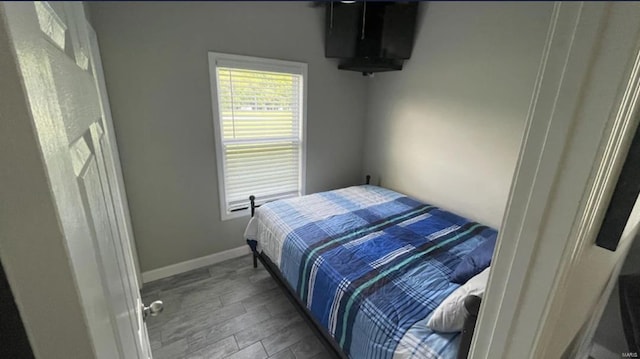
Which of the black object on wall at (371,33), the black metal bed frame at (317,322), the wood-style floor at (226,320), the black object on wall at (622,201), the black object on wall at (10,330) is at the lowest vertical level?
the wood-style floor at (226,320)

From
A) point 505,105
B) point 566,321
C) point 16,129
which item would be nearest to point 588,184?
point 566,321

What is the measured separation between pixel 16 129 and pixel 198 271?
2.50 m

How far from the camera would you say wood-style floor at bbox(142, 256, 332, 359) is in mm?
1771

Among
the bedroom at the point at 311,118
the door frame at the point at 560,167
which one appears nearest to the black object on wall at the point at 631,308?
the door frame at the point at 560,167

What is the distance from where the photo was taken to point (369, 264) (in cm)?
164

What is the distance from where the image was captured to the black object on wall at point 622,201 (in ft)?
2.17

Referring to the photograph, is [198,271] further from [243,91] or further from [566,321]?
[566,321]

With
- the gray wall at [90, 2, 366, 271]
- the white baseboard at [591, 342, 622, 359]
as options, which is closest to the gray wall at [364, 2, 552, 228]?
the gray wall at [90, 2, 366, 271]

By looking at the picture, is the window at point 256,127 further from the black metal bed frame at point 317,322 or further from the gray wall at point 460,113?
the gray wall at point 460,113

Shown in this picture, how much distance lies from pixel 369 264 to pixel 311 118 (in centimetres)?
174

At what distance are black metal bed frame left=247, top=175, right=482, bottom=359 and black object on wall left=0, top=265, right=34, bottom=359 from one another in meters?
1.00

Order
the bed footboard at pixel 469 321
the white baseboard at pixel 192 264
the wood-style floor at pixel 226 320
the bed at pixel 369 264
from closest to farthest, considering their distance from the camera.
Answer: the bed footboard at pixel 469 321 → the bed at pixel 369 264 → the wood-style floor at pixel 226 320 → the white baseboard at pixel 192 264

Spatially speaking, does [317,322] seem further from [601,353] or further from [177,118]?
[177,118]

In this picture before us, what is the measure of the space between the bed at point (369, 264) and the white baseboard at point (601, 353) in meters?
0.54
